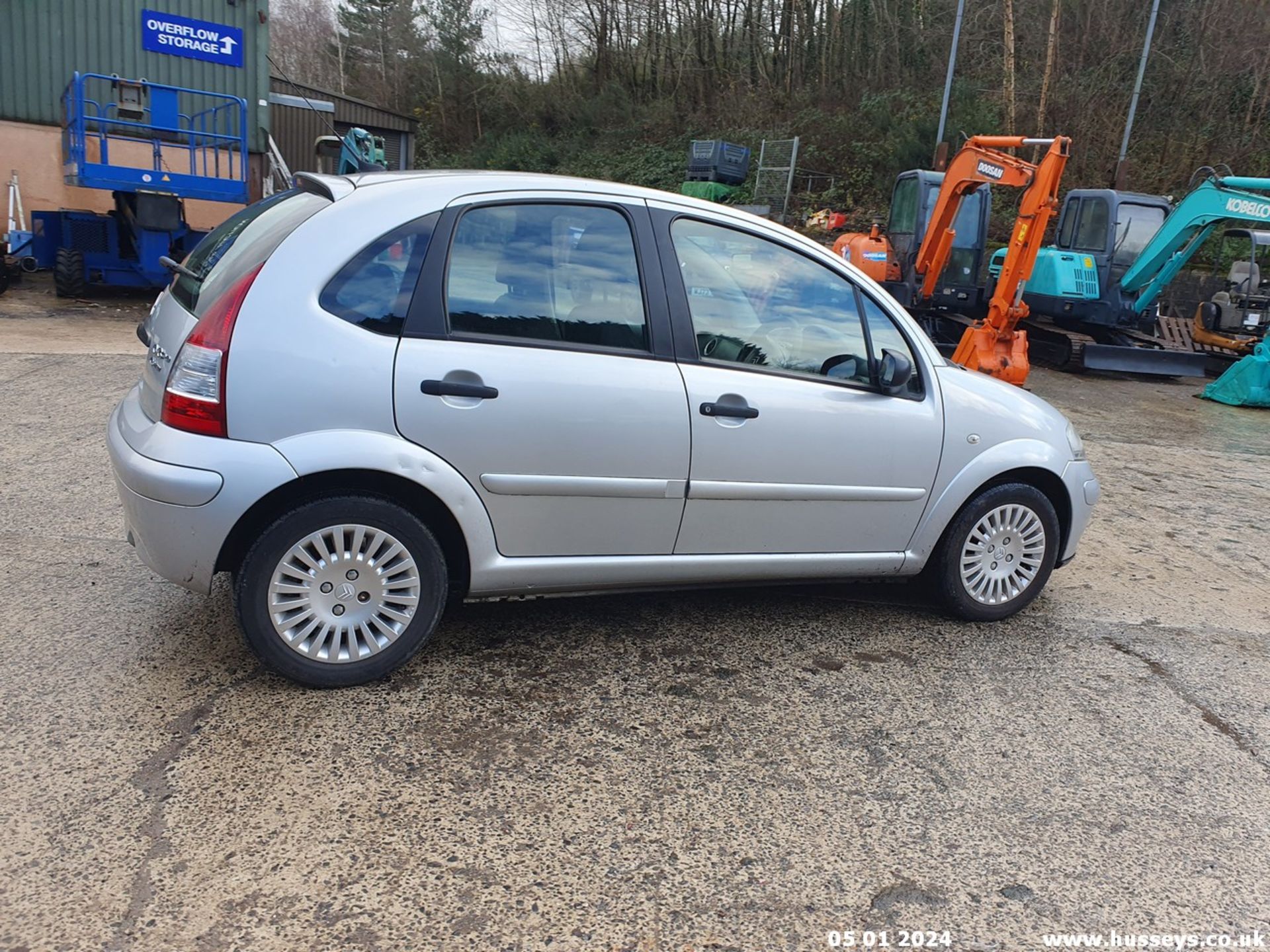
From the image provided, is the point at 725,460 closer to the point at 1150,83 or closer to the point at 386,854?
the point at 386,854

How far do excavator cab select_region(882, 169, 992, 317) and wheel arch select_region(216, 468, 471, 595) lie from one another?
12.3 metres

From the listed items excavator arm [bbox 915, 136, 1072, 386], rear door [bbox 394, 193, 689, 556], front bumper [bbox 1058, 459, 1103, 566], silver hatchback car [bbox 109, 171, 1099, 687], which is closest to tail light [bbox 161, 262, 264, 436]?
silver hatchback car [bbox 109, 171, 1099, 687]

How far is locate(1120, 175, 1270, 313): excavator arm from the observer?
500 inches

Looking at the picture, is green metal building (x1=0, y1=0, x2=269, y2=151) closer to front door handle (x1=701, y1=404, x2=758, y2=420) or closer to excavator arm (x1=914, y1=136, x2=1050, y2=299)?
excavator arm (x1=914, y1=136, x2=1050, y2=299)

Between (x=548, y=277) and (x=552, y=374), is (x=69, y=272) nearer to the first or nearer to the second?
(x=548, y=277)

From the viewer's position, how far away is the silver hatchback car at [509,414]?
310 cm

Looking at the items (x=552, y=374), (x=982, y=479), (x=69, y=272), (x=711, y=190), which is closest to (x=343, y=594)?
(x=552, y=374)

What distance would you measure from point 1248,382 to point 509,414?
38.8 feet

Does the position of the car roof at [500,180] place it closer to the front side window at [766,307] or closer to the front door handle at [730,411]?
the front side window at [766,307]

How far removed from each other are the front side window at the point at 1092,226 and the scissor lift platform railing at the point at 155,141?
12.3 metres

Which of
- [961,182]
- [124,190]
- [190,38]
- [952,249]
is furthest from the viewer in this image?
[190,38]

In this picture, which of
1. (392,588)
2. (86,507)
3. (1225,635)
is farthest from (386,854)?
(1225,635)

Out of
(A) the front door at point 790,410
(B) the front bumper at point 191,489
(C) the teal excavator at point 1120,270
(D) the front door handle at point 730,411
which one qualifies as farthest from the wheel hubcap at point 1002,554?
(C) the teal excavator at point 1120,270

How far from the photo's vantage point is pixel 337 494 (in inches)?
126
